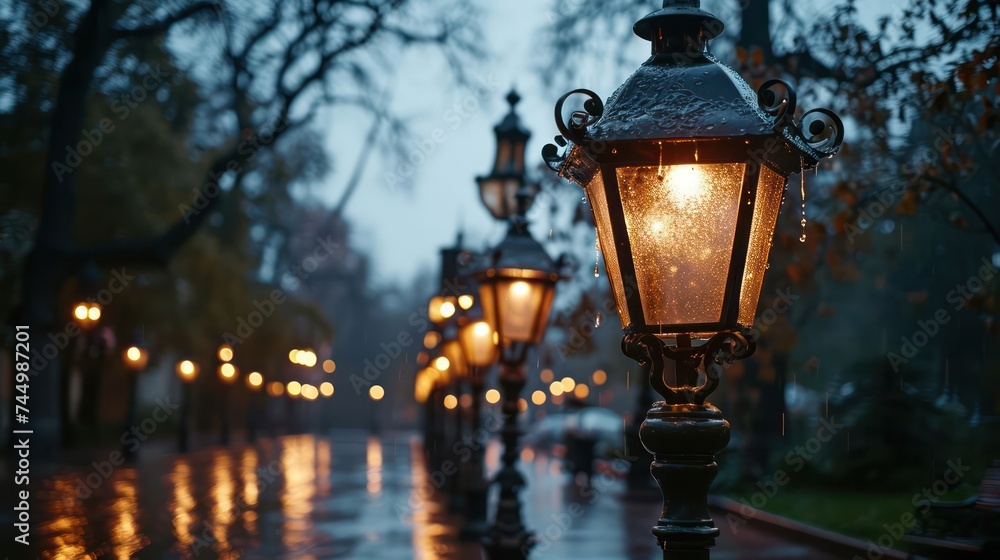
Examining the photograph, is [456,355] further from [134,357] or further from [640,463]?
[134,357]

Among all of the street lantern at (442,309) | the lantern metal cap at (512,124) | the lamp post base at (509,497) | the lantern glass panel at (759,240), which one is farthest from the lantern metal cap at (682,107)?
the street lantern at (442,309)

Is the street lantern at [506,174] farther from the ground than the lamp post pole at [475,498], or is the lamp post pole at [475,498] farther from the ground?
the street lantern at [506,174]

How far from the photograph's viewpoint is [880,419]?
19.2 meters

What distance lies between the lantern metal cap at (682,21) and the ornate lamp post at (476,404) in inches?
326

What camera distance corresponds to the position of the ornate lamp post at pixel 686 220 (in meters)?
4.37

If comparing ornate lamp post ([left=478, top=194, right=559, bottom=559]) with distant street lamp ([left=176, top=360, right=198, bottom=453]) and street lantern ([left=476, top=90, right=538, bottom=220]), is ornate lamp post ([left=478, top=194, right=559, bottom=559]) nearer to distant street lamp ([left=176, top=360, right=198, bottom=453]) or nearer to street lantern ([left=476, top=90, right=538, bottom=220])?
street lantern ([left=476, top=90, right=538, bottom=220])

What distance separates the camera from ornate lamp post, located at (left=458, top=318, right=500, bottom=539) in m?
14.3

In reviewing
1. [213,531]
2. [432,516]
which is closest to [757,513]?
[432,516]

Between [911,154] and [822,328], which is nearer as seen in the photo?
[911,154]

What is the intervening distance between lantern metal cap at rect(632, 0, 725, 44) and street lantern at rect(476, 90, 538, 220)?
7256 mm

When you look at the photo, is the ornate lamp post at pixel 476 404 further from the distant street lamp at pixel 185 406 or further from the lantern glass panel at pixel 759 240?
the distant street lamp at pixel 185 406

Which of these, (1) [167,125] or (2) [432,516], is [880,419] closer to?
(2) [432,516]

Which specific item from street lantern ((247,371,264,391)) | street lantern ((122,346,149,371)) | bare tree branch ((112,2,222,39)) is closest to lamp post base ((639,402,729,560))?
bare tree branch ((112,2,222,39))

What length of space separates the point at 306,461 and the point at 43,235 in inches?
774
